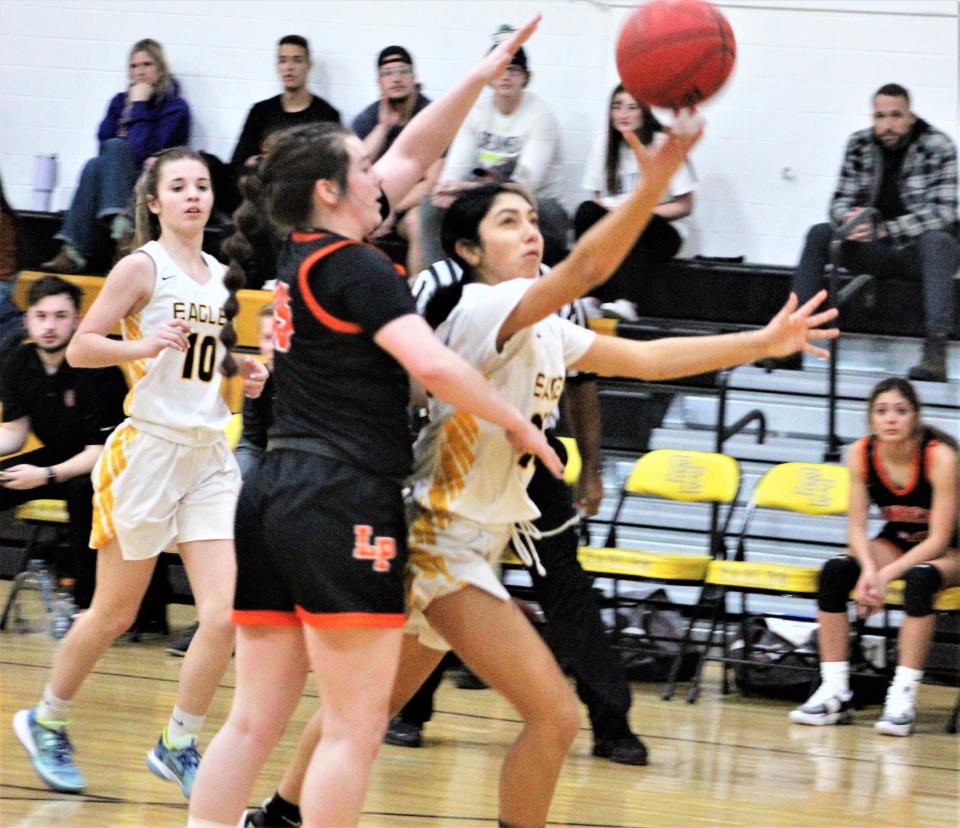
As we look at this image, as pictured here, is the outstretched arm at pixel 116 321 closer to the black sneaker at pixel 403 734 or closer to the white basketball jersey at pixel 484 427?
the white basketball jersey at pixel 484 427

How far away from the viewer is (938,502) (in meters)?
6.10

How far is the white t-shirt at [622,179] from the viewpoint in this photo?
820cm

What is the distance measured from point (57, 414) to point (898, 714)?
3825 millimetres

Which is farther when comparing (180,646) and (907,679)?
(180,646)

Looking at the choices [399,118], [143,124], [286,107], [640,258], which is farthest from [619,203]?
[143,124]

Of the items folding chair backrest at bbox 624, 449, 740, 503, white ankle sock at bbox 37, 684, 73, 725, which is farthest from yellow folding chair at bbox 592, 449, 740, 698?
white ankle sock at bbox 37, 684, 73, 725

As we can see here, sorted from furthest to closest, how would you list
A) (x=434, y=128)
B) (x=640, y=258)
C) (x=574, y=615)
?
(x=640, y=258) < (x=574, y=615) < (x=434, y=128)

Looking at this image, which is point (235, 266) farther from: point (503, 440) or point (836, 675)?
point (836, 675)

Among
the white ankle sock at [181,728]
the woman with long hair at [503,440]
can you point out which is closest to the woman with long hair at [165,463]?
the white ankle sock at [181,728]

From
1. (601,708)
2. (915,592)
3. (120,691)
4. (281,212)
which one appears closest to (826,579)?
(915,592)

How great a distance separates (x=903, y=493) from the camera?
6223 mm

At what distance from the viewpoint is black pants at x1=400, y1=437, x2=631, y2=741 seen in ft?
15.4

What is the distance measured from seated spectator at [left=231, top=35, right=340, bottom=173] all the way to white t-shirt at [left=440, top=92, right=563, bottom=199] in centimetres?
121

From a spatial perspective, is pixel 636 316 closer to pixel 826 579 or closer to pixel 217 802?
pixel 826 579
